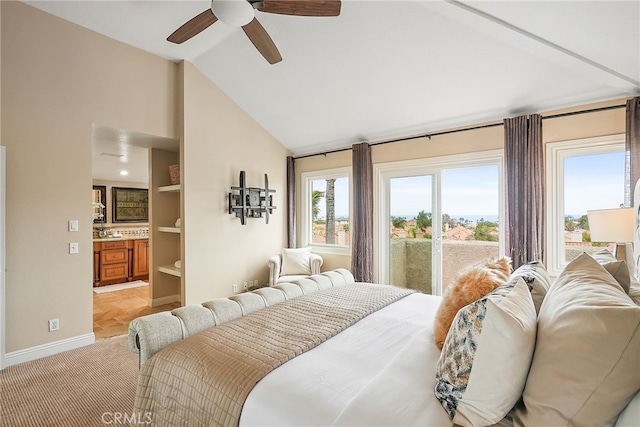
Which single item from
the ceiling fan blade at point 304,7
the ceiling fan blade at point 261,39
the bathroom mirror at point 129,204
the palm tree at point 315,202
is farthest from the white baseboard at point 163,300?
the ceiling fan blade at point 304,7

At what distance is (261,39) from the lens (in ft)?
7.92

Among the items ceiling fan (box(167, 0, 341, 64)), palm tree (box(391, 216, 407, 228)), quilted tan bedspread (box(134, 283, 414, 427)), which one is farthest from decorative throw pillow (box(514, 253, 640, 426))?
palm tree (box(391, 216, 407, 228))

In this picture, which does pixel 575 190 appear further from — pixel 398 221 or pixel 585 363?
pixel 585 363

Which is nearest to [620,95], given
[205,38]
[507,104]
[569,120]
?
[569,120]

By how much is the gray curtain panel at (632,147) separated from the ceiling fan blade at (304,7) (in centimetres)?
267

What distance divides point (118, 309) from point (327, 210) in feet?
10.8

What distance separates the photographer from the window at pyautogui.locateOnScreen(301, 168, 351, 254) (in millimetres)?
4824

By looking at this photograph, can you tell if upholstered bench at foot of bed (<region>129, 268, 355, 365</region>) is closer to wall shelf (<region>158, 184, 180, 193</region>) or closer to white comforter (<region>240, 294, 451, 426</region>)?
white comforter (<region>240, 294, 451, 426</region>)

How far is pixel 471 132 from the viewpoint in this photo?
142 inches

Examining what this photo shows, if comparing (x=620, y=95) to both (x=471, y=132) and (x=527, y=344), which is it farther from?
(x=527, y=344)

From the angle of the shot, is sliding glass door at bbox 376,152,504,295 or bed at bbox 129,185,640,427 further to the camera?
sliding glass door at bbox 376,152,504,295

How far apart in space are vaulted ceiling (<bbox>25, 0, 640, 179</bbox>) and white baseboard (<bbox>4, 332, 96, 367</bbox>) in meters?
3.11

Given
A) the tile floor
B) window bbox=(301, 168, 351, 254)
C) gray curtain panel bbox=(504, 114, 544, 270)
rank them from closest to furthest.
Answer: gray curtain panel bbox=(504, 114, 544, 270), the tile floor, window bbox=(301, 168, 351, 254)

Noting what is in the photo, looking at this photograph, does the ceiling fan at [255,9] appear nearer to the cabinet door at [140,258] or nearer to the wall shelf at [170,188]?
the wall shelf at [170,188]
